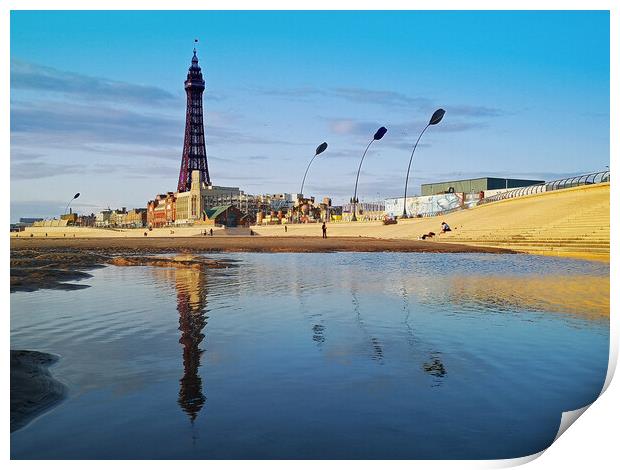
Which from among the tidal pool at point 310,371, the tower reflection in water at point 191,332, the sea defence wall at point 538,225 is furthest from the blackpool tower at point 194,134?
the tidal pool at point 310,371

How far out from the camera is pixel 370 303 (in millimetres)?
11234

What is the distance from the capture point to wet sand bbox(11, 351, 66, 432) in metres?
4.89

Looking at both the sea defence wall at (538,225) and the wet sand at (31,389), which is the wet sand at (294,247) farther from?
the wet sand at (31,389)

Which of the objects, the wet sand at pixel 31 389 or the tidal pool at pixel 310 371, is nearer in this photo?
the tidal pool at pixel 310 371

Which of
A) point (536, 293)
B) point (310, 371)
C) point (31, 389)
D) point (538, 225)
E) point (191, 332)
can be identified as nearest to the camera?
point (31, 389)

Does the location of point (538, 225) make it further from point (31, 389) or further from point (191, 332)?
point (31, 389)

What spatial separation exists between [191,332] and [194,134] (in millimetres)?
158466

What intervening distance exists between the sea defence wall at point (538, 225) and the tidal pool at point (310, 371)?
1544cm

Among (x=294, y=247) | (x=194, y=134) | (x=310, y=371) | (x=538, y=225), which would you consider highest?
(x=194, y=134)

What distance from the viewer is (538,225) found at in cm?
3403

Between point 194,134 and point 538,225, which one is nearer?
point 538,225

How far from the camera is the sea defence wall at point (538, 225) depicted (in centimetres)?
2673

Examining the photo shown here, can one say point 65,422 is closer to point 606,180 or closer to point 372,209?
point 606,180

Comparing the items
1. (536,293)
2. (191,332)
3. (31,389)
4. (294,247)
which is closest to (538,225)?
(294,247)
